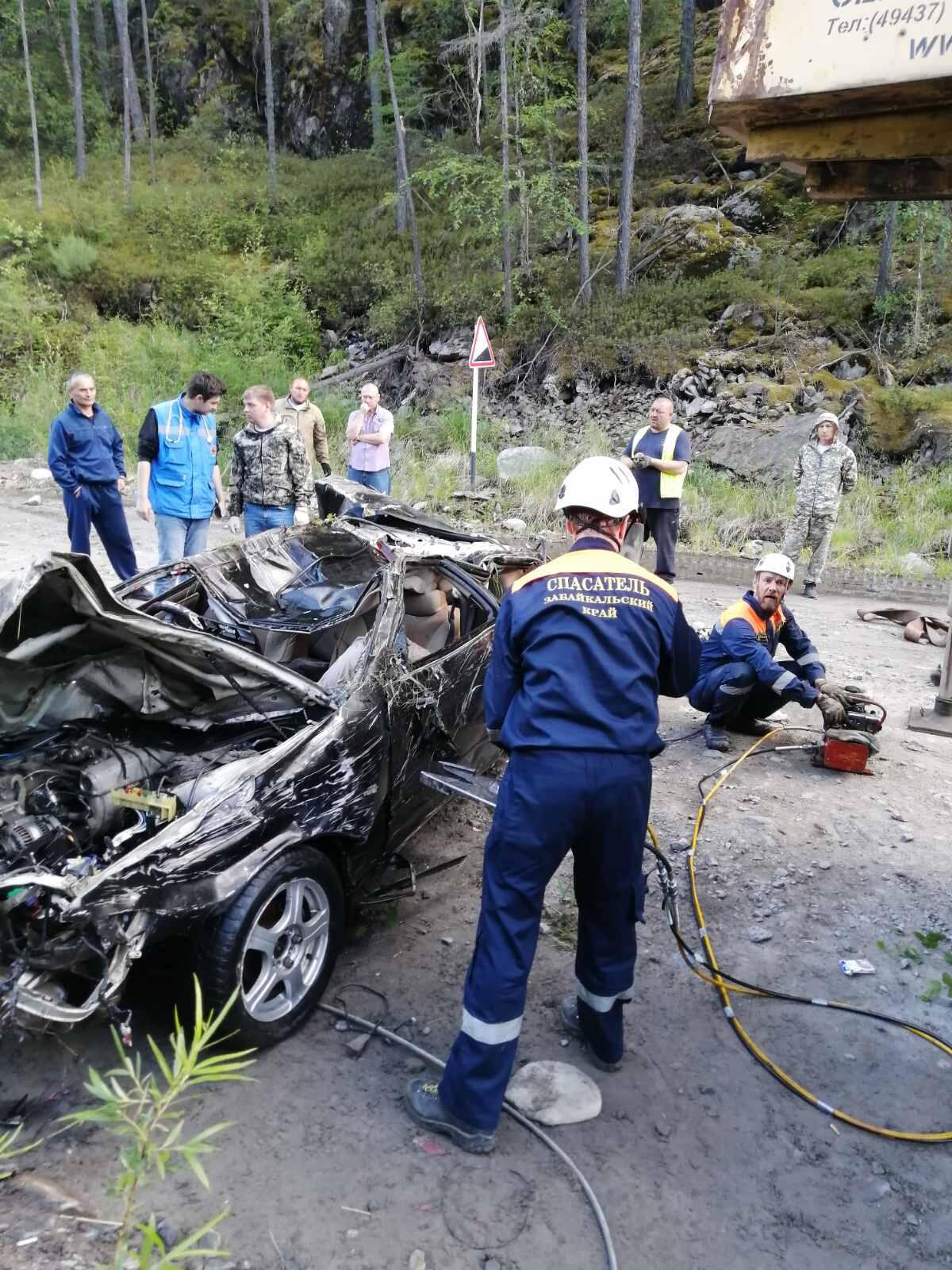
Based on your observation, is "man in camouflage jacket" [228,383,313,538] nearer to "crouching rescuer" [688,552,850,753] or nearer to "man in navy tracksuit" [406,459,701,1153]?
"crouching rescuer" [688,552,850,753]

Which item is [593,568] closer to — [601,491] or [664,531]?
[601,491]

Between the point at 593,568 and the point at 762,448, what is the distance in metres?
11.9

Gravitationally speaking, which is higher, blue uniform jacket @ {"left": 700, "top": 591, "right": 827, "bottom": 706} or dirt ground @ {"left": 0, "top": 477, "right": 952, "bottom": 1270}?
blue uniform jacket @ {"left": 700, "top": 591, "right": 827, "bottom": 706}

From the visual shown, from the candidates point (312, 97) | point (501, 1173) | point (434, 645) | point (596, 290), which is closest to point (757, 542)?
point (434, 645)

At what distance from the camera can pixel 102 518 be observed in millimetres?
7027

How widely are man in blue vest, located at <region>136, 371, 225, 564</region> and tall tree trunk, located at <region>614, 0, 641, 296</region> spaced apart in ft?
47.3

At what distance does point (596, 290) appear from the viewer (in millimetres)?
19422

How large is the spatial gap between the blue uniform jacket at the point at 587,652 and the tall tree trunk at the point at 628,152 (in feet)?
57.9

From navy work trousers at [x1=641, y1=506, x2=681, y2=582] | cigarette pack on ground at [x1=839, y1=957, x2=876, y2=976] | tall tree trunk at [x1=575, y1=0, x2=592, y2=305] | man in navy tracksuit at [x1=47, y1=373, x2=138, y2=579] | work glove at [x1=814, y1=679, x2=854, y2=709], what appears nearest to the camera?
cigarette pack on ground at [x1=839, y1=957, x2=876, y2=976]

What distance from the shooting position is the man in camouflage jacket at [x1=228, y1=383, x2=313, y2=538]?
6.75 m

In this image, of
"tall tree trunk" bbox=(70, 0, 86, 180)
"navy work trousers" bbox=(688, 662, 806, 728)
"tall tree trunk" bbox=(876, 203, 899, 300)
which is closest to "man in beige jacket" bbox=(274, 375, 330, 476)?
"navy work trousers" bbox=(688, 662, 806, 728)

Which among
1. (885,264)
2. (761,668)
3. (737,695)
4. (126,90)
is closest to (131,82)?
(126,90)

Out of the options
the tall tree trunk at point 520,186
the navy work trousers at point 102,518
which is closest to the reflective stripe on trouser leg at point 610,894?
the navy work trousers at point 102,518

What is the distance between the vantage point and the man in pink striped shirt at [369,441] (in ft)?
29.1
